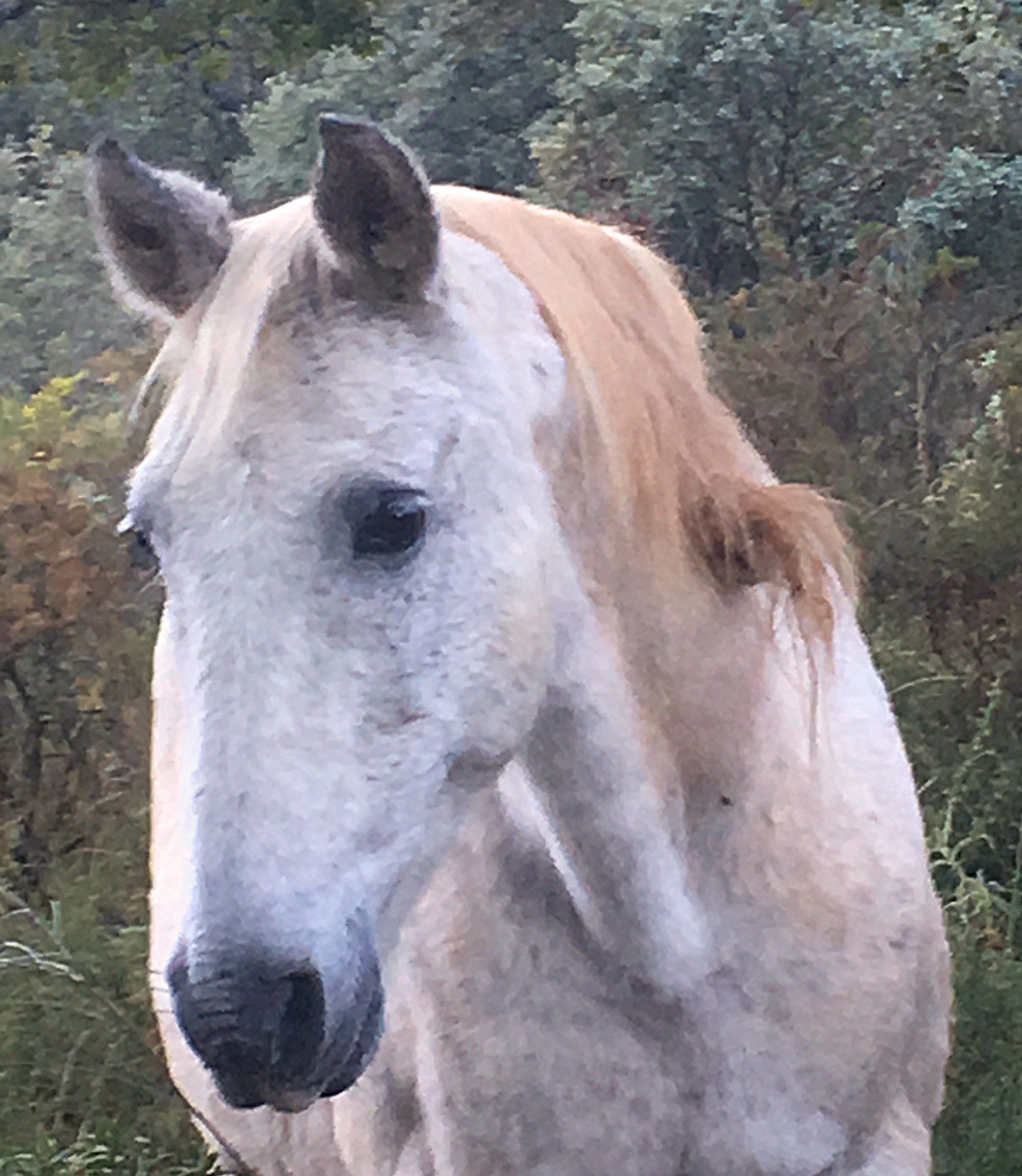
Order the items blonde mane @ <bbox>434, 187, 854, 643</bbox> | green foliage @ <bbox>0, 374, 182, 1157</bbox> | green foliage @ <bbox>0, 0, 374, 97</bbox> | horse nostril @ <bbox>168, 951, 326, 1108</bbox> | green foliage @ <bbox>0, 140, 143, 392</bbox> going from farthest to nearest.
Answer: green foliage @ <bbox>0, 140, 143, 392</bbox>, green foliage @ <bbox>0, 0, 374, 97</bbox>, green foliage @ <bbox>0, 374, 182, 1157</bbox>, blonde mane @ <bbox>434, 187, 854, 643</bbox>, horse nostril @ <bbox>168, 951, 326, 1108</bbox>

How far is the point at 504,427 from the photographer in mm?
1398

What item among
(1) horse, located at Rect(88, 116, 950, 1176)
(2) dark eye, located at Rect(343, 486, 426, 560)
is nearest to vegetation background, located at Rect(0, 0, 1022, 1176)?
(1) horse, located at Rect(88, 116, 950, 1176)

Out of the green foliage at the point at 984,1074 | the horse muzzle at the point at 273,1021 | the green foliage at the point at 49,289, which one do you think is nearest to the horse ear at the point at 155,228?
the horse muzzle at the point at 273,1021

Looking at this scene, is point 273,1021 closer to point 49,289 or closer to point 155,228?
point 155,228

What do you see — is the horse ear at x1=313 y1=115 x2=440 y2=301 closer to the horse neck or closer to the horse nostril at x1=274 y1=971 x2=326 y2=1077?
the horse neck

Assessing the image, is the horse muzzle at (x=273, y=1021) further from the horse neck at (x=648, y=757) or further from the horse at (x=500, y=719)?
the horse neck at (x=648, y=757)

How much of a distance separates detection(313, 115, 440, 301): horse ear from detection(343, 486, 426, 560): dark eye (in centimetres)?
20

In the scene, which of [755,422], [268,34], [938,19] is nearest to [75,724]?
[268,34]

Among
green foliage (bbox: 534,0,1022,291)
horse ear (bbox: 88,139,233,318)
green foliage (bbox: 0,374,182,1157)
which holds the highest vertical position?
horse ear (bbox: 88,139,233,318)

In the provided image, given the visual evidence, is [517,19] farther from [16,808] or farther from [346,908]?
[346,908]

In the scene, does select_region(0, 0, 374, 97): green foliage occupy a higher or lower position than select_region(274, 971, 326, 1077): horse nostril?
higher

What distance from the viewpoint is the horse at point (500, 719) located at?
4.12 ft

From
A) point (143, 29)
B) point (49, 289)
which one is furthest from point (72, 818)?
point (49, 289)

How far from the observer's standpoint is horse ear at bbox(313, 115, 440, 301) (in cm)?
125
